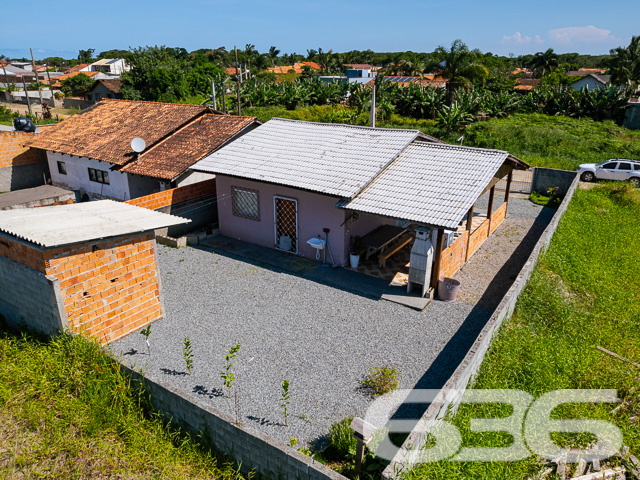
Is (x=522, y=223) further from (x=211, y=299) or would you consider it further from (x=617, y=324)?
(x=211, y=299)

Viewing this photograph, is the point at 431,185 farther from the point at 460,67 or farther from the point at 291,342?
the point at 460,67

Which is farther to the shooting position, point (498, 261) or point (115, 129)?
point (115, 129)

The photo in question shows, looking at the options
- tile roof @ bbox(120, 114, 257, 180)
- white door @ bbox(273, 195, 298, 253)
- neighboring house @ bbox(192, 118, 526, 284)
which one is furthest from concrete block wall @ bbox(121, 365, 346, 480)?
tile roof @ bbox(120, 114, 257, 180)

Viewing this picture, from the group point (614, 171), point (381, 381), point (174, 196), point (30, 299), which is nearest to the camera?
point (381, 381)

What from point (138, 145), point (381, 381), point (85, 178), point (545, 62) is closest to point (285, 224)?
point (381, 381)

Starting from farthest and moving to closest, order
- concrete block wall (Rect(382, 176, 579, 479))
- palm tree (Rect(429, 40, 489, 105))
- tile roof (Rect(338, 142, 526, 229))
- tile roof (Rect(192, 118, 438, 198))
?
palm tree (Rect(429, 40, 489, 105)) < tile roof (Rect(192, 118, 438, 198)) < tile roof (Rect(338, 142, 526, 229)) < concrete block wall (Rect(382, 176, 579, 479))

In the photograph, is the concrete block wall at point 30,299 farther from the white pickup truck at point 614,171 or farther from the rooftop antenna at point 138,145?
the white pickup truck at point 614,171

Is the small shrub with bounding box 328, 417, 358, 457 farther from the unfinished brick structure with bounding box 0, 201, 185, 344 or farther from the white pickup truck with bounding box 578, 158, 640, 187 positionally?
the white pickup truck with bounding box 578, 158, 640, 187
